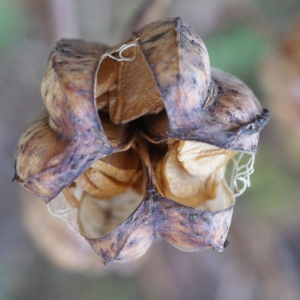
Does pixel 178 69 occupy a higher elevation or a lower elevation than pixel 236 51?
higher

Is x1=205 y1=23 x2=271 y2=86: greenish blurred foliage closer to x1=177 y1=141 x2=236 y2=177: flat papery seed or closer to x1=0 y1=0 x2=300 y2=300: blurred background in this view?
x1=0 y1=0 x2=300 y2=300: blurred background

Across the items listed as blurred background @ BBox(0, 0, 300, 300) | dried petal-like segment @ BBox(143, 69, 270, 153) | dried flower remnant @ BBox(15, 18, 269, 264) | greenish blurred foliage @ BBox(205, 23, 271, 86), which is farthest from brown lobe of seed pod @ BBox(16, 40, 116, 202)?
greenish blurred foliage @ BBox(205, 23, 271, 86)

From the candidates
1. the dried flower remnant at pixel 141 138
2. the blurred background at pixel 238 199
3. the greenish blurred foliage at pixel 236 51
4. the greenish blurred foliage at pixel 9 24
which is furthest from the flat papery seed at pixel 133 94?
the greenish blurred foliage at pixel 9 24

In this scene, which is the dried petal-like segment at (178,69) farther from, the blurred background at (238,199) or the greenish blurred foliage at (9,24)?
the greenish blurred foliage at (9,24)

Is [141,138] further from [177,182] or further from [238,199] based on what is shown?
[238,199]

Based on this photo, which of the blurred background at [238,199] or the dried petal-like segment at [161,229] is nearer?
the dried petal-like segment at [161,229]

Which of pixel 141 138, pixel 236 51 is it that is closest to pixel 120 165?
pixel 141 138

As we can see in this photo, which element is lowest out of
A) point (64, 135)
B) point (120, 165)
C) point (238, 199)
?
point (238, 199)
